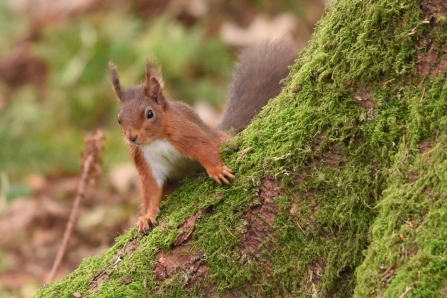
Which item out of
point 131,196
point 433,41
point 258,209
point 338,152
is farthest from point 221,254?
point 131,196

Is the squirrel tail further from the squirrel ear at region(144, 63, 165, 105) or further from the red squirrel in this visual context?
the squirrel ear at region(144, 63, 165, 105)

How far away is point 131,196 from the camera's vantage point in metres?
6.46

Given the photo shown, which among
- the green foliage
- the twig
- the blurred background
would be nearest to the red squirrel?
the twig

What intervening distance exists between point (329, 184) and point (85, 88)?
5708 millimetres

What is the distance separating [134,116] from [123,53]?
4.55 metres

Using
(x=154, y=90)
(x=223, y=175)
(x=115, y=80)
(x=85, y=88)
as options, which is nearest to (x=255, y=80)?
(x=154, y=90)

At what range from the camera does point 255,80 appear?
12.2ft

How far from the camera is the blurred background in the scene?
18.9ft

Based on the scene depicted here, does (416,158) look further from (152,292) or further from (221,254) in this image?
(152,292)

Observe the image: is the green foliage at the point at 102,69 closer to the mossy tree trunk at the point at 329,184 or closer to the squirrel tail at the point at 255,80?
the squirrel tail at the point at 255,80

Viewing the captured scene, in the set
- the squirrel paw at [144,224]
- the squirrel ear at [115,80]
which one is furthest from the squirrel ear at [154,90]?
the squirrel paw at [144,224]

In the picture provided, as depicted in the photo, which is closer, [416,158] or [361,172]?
[416,158]

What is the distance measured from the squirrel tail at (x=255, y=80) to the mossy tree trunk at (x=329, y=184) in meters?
1.08

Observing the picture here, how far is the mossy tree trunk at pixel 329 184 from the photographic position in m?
2.11
